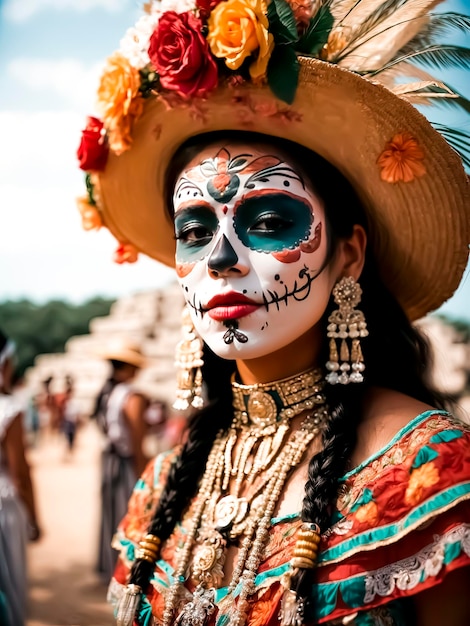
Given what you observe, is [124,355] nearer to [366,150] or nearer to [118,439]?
[118,439]

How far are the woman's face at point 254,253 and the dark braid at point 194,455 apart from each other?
504 millimetres

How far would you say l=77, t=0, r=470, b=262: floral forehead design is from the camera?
2.14 m

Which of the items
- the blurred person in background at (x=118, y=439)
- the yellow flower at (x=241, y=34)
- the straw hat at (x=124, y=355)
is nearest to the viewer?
the yellow flower at (x=241, y=34)

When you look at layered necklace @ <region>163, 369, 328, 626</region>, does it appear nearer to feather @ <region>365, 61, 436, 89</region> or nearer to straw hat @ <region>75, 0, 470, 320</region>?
straw hat @ <region>75, 0, 470, 320</region>

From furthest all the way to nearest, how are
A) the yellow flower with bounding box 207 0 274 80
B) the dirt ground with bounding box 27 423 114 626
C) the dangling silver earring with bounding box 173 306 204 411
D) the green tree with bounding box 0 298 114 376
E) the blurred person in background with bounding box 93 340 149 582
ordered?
the green tree with bounding box 0 298 114 376 → the blurred person in background with bounding box 93 340 149 582 → the dirt ground with bounding box 27 423 114 626 → the dangling silver earring with bounding box 173 306 204 411 → the yellow flower with bounding box 207 0 274 80

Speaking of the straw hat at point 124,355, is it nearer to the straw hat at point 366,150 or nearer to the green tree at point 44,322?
the straw hat at point 366,150

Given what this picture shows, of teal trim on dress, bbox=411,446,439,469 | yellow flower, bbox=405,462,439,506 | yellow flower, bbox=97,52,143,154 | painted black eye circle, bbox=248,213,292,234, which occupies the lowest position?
yellow flower, bbox=405,462,439,506

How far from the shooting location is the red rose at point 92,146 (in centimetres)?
257

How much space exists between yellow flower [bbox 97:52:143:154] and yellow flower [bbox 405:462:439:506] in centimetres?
145

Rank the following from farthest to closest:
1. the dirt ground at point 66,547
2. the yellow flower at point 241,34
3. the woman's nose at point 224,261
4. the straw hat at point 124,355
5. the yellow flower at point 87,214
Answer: the straw hat at point 124,355 < the dirt ground at point 66,547 < the yellow flower at point 87,214 < the woman's nose at point 224,261 < the yellow flower at point 241,34

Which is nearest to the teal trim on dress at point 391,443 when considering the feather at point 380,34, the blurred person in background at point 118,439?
the feather at point 380,34

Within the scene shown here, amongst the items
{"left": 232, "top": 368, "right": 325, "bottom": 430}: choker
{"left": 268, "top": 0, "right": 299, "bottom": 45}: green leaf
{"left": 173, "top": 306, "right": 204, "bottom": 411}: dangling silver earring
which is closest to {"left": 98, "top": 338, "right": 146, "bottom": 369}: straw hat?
{"left": 173, "top": 306, "right": 204, "bottom": 411}: dangling silver earring

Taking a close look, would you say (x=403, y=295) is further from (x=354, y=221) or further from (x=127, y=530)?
(x=127, y=530)

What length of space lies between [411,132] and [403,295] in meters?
0.69
